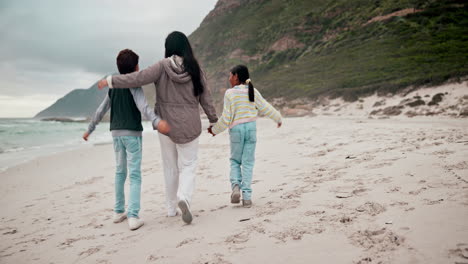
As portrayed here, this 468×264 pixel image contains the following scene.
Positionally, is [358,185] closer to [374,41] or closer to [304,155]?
[304,155]

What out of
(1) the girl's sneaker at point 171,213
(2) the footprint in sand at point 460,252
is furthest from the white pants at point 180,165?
(2) the footprint in sand at point 460,252

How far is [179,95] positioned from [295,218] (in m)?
1.63

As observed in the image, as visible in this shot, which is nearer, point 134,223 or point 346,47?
point 134,223

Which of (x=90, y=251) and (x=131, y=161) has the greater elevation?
(x=131, y=161)

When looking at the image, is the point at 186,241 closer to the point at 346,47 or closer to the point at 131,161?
the point at 131,161

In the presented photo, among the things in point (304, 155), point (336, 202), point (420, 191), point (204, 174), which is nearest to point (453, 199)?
point (420, 191)

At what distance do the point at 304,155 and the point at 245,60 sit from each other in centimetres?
5609

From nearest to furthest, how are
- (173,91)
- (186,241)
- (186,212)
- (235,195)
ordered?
(186,241)
(186,212)
(173,91)
(235,195)

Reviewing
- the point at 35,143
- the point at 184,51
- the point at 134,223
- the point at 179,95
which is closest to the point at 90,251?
the point at 134,223

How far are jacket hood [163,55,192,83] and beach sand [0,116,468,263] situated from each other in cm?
145

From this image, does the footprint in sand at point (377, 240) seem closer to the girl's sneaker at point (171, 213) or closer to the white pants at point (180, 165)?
the white pants at point (180, 165)

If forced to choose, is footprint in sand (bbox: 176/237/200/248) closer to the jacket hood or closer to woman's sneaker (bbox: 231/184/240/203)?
woman's sneaker (bbox: 231/184/240/203)

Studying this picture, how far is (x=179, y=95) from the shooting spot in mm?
2938

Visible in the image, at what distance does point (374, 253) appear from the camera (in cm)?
180
